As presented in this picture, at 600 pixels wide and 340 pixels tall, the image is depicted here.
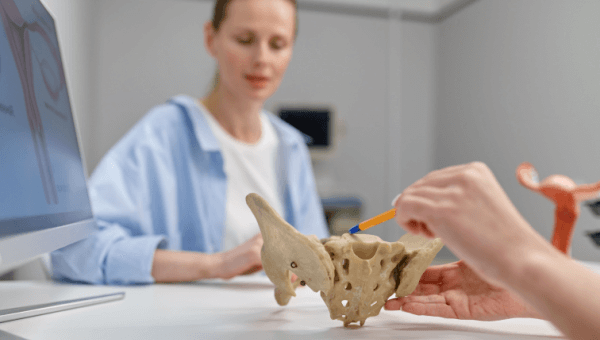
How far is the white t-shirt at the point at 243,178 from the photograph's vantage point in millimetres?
1094

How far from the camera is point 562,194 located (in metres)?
0.38

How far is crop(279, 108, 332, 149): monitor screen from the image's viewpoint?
3.07 metres

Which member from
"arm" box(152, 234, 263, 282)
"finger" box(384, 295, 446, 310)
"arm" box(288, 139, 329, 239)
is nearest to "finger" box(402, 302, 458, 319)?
"finger" box(384, 295, 446, 310)

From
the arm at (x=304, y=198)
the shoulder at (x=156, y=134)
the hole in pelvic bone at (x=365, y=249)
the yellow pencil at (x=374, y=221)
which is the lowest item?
the arm at (x=304, y=198)

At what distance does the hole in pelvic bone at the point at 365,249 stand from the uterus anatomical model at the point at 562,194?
155mm

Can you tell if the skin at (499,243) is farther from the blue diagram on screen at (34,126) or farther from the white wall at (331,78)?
the white wall at (331,78)

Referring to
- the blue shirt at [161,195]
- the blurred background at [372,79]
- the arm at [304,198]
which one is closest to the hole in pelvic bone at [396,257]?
the blue shirt at [161,195]

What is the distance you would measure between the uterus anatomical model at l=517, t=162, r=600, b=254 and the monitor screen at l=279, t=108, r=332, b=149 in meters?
2.65

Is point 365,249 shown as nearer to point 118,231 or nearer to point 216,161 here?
point 118,231

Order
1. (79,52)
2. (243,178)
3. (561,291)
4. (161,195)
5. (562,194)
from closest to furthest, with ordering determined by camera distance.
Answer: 1. (561,291)
2. (562,194)
3. (161,195)
4. (243,178)
5. (79,52)

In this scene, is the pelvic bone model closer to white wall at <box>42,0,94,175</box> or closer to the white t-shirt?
the white t-shirt

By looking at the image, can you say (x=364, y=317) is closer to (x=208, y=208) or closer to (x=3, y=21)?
(x=3, y=21)

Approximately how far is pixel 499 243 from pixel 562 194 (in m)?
0.14

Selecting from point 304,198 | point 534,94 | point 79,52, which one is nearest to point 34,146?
point 304,198
